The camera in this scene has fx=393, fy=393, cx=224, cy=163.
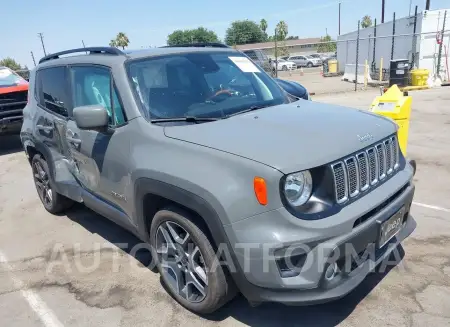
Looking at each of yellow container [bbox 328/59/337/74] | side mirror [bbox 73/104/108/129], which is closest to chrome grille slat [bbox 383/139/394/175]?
side mirror [bbox 73/104/108/129]

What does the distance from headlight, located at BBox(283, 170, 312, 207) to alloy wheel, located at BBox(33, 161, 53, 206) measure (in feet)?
11.7

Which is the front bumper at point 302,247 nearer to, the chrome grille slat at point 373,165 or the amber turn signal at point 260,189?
the amber turn signal at point 260,189

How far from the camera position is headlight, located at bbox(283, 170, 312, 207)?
2299 mm

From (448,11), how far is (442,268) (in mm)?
18216

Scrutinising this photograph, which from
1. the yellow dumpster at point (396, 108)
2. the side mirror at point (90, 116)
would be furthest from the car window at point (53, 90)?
the yellow dumpster at point (396, 108)

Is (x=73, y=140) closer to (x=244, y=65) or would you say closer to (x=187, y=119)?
(x=187, y=119)

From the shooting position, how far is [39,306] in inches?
126

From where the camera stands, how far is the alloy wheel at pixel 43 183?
193 inches

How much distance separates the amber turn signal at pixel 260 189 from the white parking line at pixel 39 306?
1.88 m

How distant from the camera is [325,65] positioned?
Result: 29516 mm

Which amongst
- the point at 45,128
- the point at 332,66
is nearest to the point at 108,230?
the point at 45,128

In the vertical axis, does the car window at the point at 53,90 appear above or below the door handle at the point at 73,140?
above

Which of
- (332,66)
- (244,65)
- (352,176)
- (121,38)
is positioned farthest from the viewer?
(121,38)

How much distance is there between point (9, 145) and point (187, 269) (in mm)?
9301
